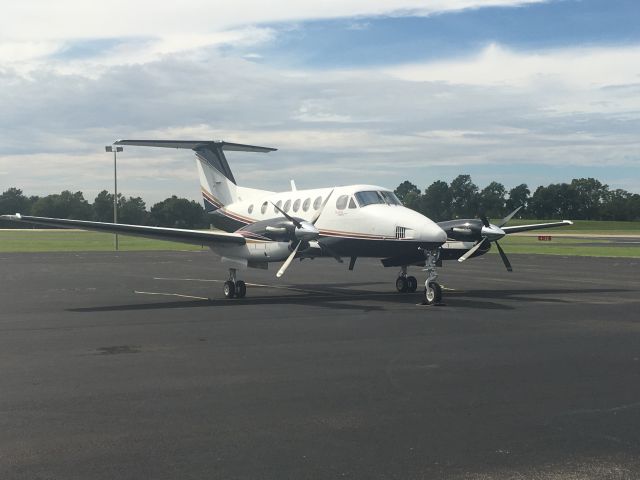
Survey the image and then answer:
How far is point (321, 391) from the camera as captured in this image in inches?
350

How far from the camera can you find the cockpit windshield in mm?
21609

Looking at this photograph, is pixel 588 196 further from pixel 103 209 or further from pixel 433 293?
pixel 433 293

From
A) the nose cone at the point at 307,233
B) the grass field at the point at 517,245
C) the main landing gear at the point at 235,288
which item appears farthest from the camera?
the grass field at the point at 517,245

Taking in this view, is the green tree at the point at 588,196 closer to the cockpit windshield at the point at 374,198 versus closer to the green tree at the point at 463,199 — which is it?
the green tree at the point at 463,199

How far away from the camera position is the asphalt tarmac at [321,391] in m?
6.17

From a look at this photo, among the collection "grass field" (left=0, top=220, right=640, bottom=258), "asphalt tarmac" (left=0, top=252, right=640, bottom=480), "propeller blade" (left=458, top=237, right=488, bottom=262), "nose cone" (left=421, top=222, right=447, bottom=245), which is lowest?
"grass field" (left=0, top=220, right=640, bottom=258)

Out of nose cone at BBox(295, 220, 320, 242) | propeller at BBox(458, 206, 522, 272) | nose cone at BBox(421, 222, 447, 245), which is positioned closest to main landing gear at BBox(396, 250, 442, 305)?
nose cone at BBox(421, 222, 447, 245)

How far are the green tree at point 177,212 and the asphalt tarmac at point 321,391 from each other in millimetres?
121447

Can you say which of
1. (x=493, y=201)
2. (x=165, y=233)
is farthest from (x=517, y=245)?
(x=165, y=233)

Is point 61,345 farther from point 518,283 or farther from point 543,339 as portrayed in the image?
point 518,283

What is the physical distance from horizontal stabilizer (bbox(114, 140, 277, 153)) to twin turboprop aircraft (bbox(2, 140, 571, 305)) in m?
4.05

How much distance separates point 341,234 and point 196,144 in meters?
8.47

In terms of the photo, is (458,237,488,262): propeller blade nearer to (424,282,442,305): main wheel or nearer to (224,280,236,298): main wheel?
(424,282,442,305): main wheel

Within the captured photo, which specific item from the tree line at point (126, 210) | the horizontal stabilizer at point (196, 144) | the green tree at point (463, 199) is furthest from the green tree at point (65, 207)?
the horizontal stabilizer at point (196, 144)
